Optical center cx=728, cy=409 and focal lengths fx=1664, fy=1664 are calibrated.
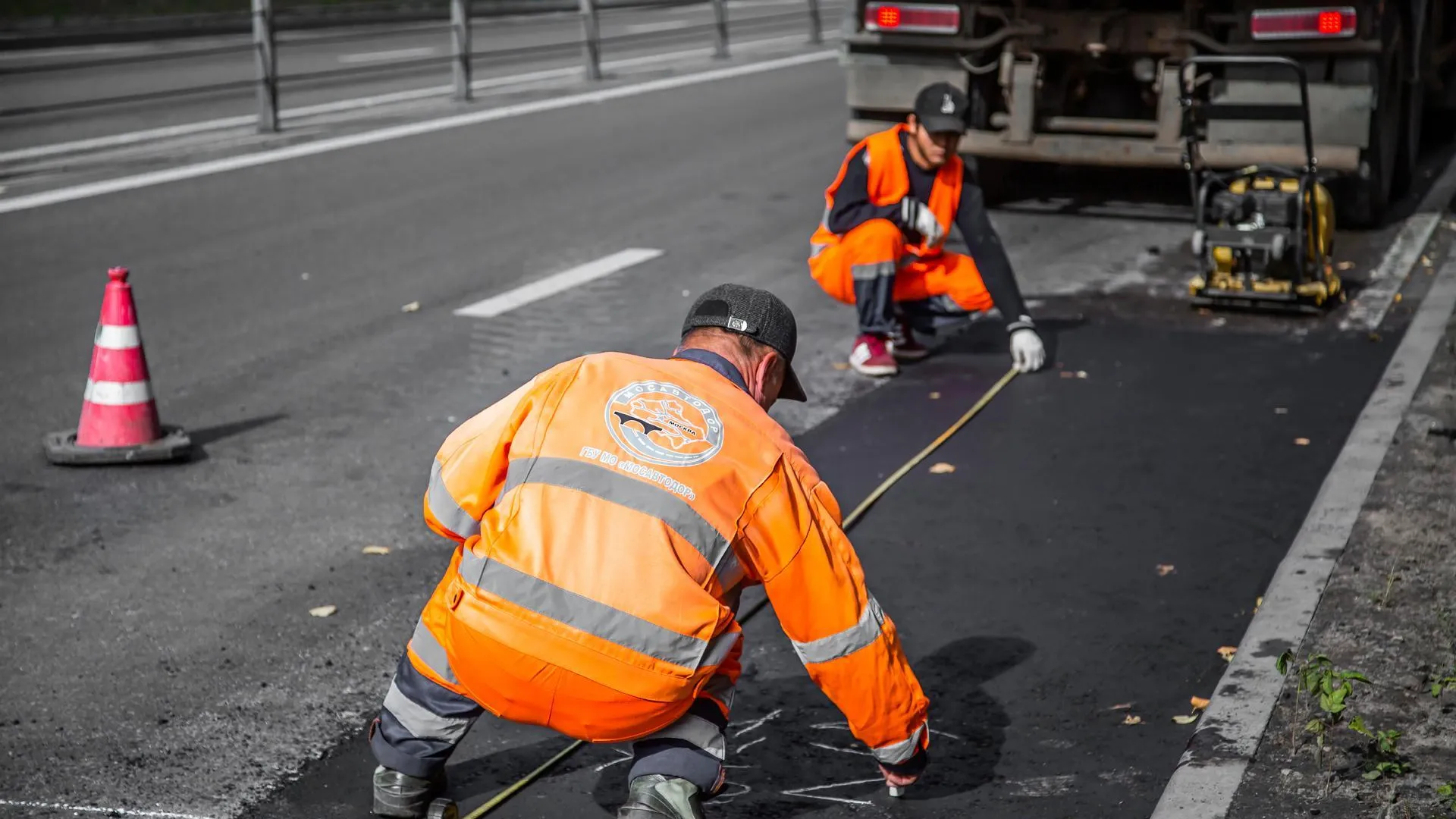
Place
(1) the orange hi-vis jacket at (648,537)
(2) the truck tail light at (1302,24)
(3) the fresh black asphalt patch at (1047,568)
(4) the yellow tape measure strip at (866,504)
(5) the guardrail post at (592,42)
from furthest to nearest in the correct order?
1. (5) the guardrail post at (592,42)
2. (2) the truck tail light at (1302,24)
3. (3) the fresh black asphalt patch at (1047,568)
4. (4) the yellow tape measure strip at (866,504)
5. (1) the orange hi-vis jacket at (648,537)

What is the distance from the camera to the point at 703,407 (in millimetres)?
3076

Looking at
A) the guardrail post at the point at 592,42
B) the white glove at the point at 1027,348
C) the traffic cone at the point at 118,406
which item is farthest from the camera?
the guardrail post at the point at 592,42

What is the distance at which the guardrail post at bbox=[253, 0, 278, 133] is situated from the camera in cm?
1393

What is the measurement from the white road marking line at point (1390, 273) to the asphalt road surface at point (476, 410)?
0.46 feet

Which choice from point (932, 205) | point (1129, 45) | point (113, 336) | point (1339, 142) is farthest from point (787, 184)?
point (113, 336)

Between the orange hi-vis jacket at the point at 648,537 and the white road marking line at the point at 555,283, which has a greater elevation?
the orange hi-vis jacket at the point at 648,537

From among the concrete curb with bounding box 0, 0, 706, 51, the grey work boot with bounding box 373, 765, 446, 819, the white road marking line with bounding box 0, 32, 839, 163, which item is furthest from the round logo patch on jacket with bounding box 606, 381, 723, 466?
the concrete curb with bounding box 0, 0, 706, 51

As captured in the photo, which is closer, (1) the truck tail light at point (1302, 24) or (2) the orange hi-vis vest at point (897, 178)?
(2) the orange hi-vis vest at point (897, 178)

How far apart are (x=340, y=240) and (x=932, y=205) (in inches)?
162

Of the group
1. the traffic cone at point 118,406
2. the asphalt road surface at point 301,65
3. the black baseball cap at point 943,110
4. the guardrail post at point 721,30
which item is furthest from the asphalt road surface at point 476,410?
the guardrail post at point 721,30

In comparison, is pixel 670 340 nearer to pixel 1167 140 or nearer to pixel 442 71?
pixel 1167 140

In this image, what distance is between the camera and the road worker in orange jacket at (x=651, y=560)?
2994 millimetres

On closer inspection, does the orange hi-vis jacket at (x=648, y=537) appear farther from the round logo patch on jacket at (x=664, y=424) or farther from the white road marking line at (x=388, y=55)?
the white road marking line at (x=388, y=55)

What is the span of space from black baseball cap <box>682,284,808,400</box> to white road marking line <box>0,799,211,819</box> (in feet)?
5.30
